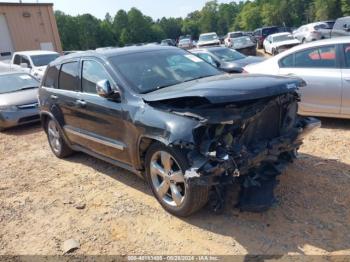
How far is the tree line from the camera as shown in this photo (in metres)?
66.2

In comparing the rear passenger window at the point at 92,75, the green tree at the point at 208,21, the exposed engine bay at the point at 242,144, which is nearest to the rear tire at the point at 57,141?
the rear passenger window at the point at 92,75

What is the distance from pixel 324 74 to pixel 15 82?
26.9 ft

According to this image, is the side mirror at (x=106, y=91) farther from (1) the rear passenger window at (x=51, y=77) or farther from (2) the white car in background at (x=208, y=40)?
(2) the white car in background at (x=208, y=40)

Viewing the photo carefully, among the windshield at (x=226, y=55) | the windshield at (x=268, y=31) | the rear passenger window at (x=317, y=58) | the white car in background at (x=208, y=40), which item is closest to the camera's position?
the rear passenger window at (x=317, y=58)

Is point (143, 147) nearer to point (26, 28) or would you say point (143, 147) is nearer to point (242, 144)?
point (242, 144)

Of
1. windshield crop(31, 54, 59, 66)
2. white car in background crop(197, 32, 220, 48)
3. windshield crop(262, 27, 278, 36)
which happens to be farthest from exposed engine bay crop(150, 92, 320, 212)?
windshield crop(262, 27, 278, 36)

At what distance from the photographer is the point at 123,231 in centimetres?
404

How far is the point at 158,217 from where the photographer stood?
420cm

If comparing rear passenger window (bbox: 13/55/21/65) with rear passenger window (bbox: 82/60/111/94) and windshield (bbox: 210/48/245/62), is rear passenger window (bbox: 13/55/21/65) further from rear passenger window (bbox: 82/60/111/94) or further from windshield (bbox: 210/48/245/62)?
rear passenger window (bbox: 82/60/111/94)

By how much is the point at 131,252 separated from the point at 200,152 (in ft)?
3.79

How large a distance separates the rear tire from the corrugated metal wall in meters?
22.7

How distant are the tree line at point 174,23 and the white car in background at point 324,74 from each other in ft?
179

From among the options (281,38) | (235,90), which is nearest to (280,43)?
(281,38)

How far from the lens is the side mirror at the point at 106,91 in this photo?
4.45m
